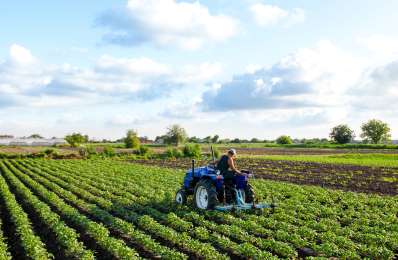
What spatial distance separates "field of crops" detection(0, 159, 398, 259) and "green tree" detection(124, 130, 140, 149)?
5209 centimetres

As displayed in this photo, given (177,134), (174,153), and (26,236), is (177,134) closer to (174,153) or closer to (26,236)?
(174,153)

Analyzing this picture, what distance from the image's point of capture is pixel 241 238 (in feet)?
34.4

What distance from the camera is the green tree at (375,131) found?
339 feet

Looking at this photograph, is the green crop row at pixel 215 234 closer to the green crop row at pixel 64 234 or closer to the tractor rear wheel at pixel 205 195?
the tractor rear wheel at pixel 205 195

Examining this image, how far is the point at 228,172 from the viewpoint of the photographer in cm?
1284

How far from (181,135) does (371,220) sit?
57.0m

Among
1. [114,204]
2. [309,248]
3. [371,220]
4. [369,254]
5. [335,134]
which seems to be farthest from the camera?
→ [335,134]

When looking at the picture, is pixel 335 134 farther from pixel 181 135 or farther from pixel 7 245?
pixel 7 245

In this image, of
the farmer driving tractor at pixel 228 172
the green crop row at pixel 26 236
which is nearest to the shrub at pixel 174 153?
the green crop row at pixel 26 236

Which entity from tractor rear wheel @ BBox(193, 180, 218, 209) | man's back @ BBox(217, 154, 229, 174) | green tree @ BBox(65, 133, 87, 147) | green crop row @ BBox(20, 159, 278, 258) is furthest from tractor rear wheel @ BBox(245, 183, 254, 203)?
green tree @ BBox(65, 133, 87, 147)

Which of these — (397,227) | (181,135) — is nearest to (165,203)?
(397,227)

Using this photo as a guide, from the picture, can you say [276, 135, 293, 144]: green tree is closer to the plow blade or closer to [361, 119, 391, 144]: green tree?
[361, 119, 391, 144]: green tree

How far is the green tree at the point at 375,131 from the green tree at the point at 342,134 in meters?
13.6

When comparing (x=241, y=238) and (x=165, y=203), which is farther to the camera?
(x=165, y=203)
